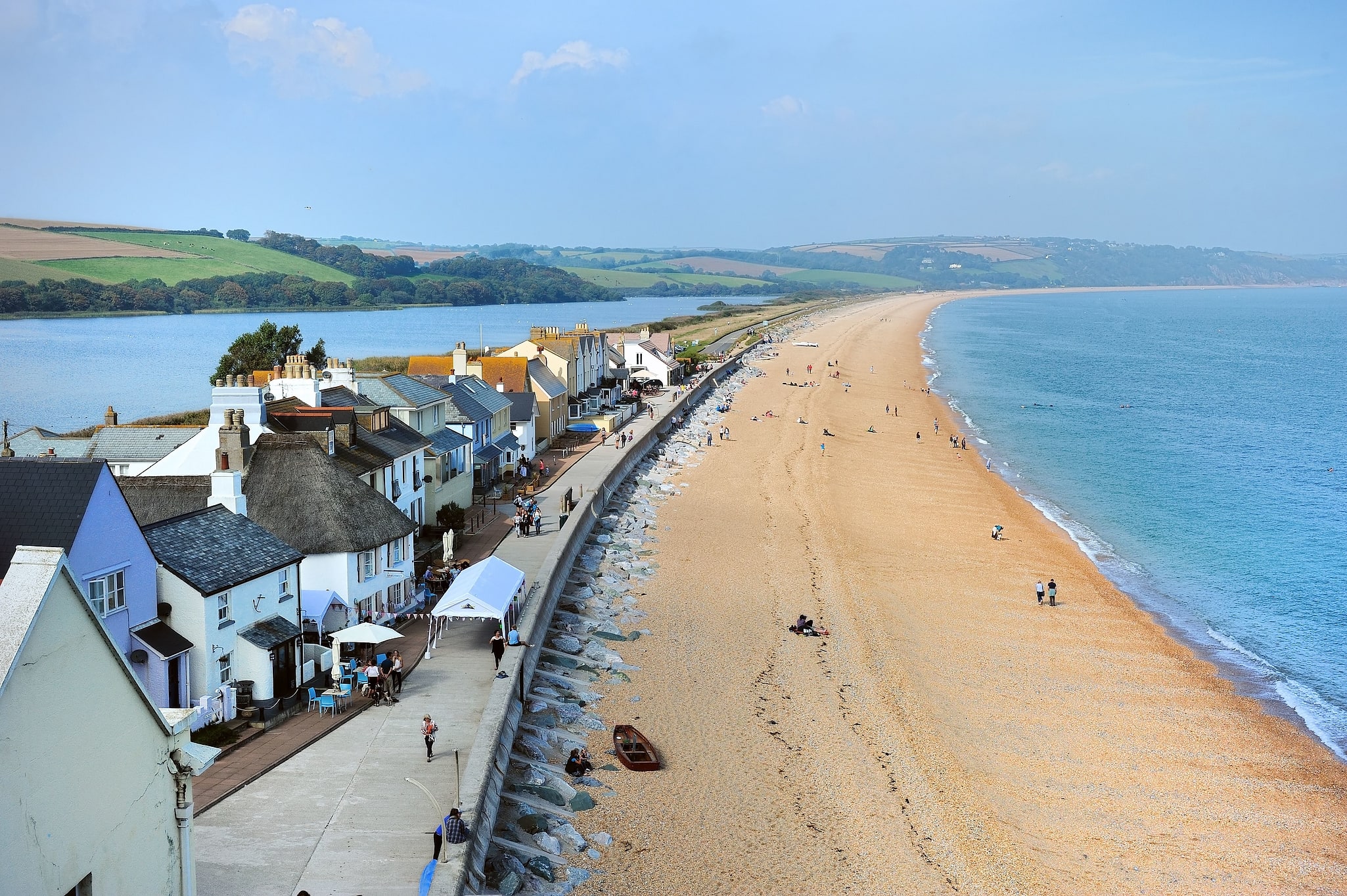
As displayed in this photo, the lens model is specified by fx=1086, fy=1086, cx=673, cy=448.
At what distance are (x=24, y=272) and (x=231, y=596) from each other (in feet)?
520

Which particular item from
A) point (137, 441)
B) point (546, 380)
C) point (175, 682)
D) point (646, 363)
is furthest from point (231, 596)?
point (646, 363)

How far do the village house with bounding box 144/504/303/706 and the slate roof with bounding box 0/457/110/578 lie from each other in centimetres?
238

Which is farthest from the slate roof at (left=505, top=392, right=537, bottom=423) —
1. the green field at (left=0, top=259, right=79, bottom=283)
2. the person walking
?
the green field at (left=0, top=259, right=79, bottom=283)

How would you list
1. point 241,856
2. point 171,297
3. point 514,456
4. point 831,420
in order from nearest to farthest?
point 241,856 < point 514,456 < point 831,420 < point 171,297

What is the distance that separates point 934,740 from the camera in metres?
20.3

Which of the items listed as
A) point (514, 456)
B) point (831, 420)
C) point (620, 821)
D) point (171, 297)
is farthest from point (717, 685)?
point (171, 297)

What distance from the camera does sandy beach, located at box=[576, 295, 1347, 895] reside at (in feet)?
52.9

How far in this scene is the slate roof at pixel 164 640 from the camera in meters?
16.3

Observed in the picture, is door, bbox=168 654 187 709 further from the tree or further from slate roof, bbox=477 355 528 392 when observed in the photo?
the tree

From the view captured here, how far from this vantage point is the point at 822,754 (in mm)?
19422

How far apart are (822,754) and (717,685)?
3.62 meters

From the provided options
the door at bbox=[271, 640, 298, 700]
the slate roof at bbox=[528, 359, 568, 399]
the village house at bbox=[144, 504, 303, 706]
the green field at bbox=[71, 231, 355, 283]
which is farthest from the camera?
the green field at bbox=[71, 231, 355, 283]

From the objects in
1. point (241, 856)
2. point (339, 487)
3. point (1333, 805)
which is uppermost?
point (339, 487)

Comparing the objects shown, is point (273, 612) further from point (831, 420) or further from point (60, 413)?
point (60, 413)
